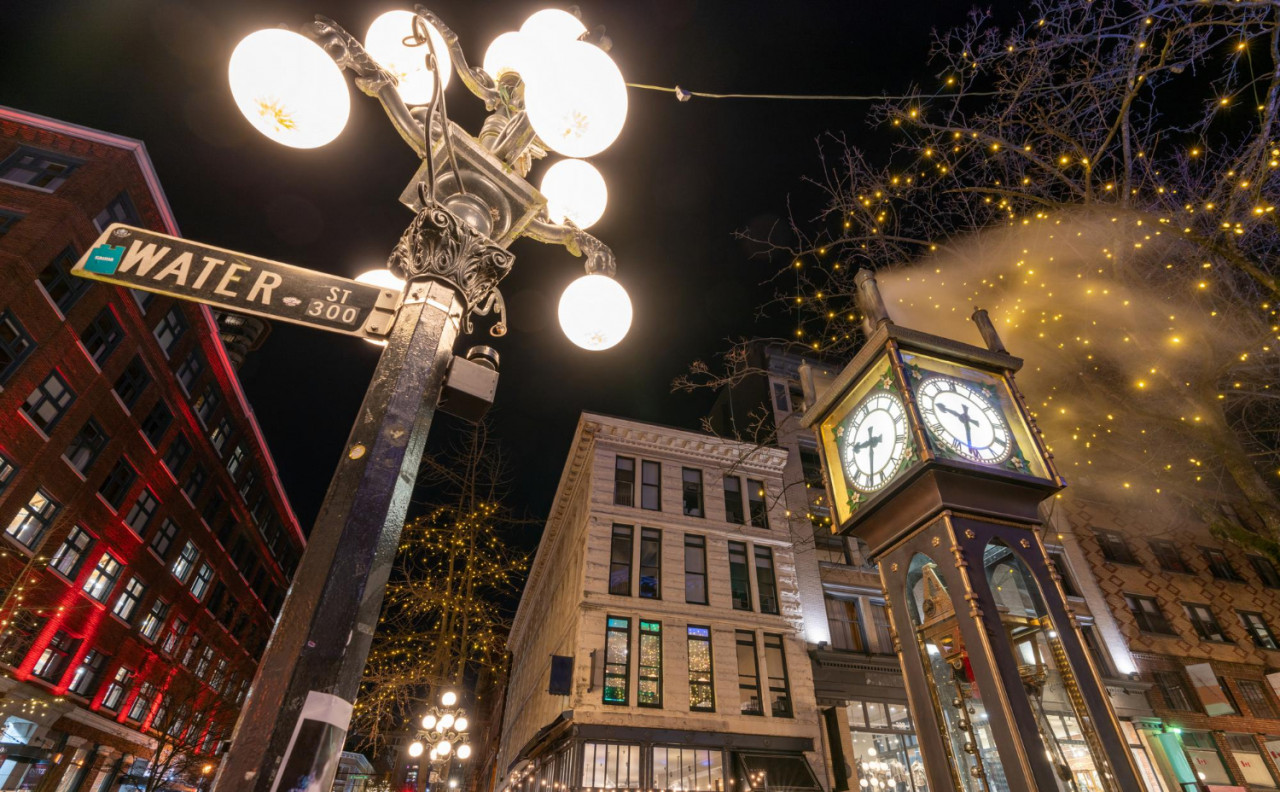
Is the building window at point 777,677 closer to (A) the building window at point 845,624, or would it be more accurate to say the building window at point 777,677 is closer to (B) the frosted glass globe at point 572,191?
(A) the building window at point 845,624

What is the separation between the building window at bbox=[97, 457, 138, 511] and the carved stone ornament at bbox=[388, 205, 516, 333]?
3442 centimetres

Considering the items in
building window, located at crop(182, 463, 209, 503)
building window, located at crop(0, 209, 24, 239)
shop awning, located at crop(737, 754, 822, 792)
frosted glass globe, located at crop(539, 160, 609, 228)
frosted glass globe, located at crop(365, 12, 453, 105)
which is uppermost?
building window, located at crop(0, 209, 24, 239)

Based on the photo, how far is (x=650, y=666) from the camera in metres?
18.8

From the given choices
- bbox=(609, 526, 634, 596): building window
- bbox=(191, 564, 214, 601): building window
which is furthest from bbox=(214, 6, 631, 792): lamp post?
bbox=(191, 564, 214, 601): building window

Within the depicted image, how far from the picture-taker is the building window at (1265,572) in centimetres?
2510

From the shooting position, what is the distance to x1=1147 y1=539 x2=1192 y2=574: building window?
81.6 ft

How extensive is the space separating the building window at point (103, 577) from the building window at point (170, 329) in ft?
36.2

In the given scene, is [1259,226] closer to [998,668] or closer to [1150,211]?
[1150,211]

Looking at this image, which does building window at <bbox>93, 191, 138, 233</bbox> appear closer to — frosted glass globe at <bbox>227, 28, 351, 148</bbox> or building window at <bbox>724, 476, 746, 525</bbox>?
building window at <bbox>724, 476, 746, 525</bbox>

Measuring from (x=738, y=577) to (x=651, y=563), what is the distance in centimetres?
347

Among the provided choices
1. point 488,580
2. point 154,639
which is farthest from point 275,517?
point 488,580

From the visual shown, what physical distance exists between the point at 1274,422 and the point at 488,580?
1942 cm

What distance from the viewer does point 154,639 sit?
31.8 m

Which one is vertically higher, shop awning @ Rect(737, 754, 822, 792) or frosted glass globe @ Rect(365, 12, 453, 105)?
frosted glass globe @ Rect(365, 12, 453, 105)
